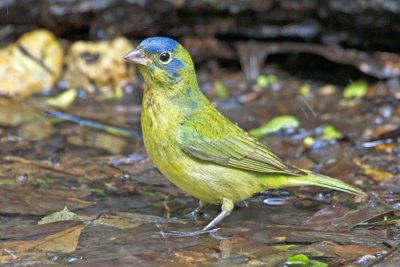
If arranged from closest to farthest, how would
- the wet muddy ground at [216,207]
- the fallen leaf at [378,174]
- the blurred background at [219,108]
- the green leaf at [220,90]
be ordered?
the wet muddy ground at [216,207]
the blurred background at [219,108]
the fallen leaf at [378,174]
the green leaf at [220,90]

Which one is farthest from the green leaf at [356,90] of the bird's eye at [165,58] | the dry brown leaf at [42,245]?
the dry brown leaf at [42,245]

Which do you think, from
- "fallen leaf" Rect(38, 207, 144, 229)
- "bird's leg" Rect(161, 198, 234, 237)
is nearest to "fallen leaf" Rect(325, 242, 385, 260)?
"bird's leg" Rect(161, 198, 234, 237)

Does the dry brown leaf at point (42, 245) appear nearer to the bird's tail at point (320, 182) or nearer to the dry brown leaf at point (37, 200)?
the dry brown leaf at point (37, 200)

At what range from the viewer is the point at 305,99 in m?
7.93

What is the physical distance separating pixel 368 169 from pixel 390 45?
2605mm

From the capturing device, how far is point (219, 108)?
7617 mm

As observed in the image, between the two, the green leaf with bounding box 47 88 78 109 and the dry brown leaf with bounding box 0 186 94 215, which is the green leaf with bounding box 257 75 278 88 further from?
the dry brown leaf with bounding box 0 186 94 215

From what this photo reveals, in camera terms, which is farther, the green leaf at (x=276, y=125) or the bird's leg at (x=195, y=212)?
the green leaf at (x=276, y=125)

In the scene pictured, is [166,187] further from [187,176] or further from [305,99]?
[305,99]

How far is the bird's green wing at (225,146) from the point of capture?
4.90 meters

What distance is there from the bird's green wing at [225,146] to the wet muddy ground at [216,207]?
0.33 meters

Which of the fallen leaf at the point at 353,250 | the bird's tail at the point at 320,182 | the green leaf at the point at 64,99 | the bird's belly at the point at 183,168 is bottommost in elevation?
the fallen leaf at the point at 353,250

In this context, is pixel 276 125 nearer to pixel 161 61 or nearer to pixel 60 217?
pixel 161 61

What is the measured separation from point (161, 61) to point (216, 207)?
3.81 feet
